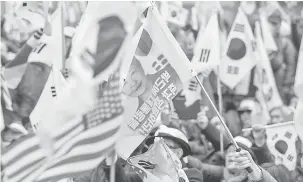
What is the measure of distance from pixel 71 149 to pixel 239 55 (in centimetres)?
562

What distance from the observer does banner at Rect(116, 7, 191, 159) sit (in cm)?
543

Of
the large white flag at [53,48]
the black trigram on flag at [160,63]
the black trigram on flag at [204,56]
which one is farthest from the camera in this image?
the black trigram on flag at [204,56]

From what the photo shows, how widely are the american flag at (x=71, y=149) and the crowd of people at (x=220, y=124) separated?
0.34 meters

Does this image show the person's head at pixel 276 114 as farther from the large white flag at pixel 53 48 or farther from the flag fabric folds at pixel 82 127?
the flag fabric folds at pixel 82 127

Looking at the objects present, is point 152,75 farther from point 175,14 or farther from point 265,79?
point 175,14

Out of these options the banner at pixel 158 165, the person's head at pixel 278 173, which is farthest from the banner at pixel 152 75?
the person's head at pixel 278 173

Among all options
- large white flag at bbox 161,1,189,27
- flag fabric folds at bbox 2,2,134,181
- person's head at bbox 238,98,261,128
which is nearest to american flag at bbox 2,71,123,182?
flag fabric folds at bbox 2,2,134,181

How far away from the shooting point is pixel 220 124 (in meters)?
9.30

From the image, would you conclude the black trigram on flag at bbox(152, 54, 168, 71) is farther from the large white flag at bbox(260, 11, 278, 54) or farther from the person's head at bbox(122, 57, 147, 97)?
the large white flag at bbox(260, 11, 278, 54)

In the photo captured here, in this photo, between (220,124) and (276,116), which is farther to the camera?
(276,116)

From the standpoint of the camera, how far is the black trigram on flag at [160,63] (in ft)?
18.2

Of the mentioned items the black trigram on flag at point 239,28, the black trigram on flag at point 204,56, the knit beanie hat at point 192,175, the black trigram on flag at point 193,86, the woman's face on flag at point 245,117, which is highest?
the black trigram on flag at point 239,28

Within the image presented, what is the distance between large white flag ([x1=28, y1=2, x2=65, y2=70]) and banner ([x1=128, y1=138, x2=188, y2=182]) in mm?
2059

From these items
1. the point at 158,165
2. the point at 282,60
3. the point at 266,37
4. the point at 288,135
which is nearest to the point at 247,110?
the point at 266,37
